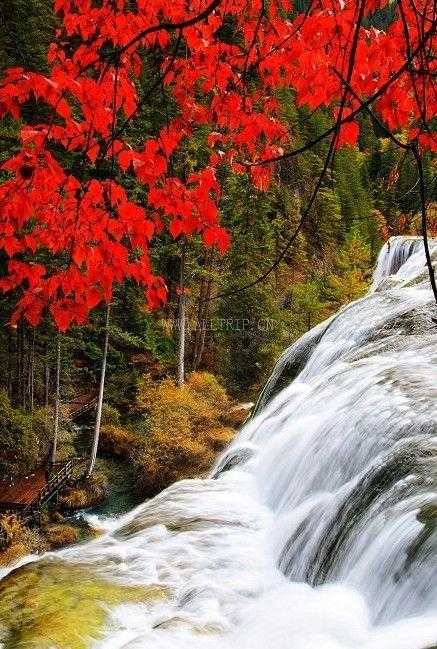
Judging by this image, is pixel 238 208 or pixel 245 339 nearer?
pixel 245 339

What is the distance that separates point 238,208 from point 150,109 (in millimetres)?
6951

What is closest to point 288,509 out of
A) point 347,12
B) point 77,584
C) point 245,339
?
point 77,584

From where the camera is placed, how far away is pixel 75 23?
12.9ft

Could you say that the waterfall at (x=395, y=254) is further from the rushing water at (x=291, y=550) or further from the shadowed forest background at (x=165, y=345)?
the rushing water at (x=291, y=550)

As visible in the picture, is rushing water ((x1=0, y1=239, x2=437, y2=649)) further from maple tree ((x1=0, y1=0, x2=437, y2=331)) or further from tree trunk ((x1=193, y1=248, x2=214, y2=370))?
tree trunk ((x1=193, y1=248, x2=214, y2=370))

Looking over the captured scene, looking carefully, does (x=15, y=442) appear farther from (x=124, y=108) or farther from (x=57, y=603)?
(x=124, y=108)

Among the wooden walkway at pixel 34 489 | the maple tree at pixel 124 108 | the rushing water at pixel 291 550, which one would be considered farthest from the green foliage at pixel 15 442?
the maple tree at pixel 124 108

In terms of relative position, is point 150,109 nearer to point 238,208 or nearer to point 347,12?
point 238,208

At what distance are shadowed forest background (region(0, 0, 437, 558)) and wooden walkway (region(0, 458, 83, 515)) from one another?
0.45m

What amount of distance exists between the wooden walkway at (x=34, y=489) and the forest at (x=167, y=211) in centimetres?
28

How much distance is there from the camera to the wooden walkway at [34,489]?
15875 millimetres

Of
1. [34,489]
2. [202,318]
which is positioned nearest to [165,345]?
[202,318]

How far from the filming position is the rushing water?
4.10 meters

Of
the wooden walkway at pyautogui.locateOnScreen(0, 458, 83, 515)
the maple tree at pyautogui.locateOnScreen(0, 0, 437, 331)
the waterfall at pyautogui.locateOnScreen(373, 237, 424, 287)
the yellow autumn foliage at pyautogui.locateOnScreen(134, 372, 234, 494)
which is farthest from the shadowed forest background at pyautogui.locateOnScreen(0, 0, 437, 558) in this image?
the maple tree at pyautogui.locateOnScreen(0, 0, 437, 331)
